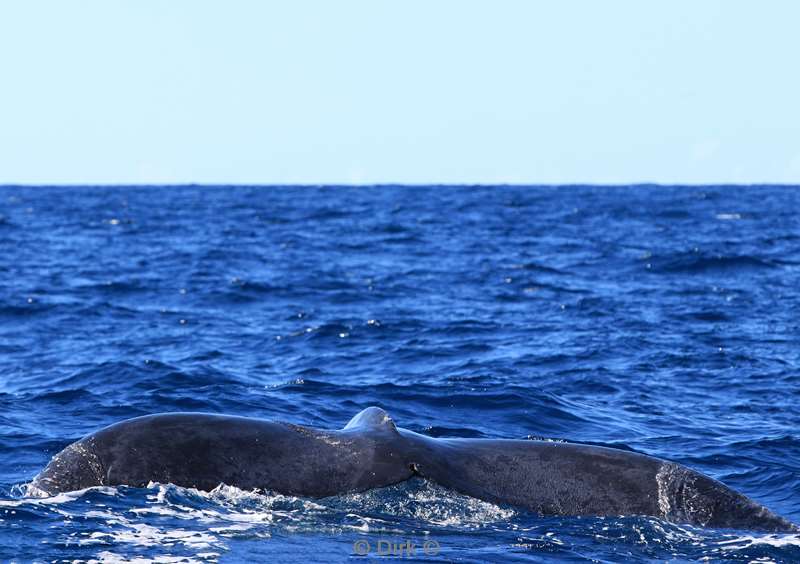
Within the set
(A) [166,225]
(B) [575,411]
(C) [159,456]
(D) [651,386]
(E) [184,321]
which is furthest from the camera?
(A) [166,225]

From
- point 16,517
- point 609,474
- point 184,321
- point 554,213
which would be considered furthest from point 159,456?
point 554,213

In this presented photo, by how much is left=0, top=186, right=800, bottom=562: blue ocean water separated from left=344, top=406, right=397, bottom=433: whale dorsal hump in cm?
43

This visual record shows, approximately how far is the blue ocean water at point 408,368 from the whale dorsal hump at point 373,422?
1.41 feet

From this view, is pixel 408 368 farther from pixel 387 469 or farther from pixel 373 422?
pixel 387 469

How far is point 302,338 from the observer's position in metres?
18.8

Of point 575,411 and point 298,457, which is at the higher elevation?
point 298,457

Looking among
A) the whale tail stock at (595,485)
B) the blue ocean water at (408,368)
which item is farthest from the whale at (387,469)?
the blue ocean water at (408,368)

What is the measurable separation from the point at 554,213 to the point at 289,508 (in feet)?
171

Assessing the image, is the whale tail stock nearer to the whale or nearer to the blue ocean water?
the whale

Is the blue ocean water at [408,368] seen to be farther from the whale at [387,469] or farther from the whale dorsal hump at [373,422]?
the whale dorsal hump at [373,422]

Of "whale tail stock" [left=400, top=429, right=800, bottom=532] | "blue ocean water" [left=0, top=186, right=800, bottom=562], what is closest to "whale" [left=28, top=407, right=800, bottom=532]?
"whale tail stock" [left=400, top=429, right=800, bottom=532]

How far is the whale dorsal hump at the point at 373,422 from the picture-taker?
23.0ft

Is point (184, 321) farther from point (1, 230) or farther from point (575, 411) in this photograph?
point (1, 230)

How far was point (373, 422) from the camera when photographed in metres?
7.15
